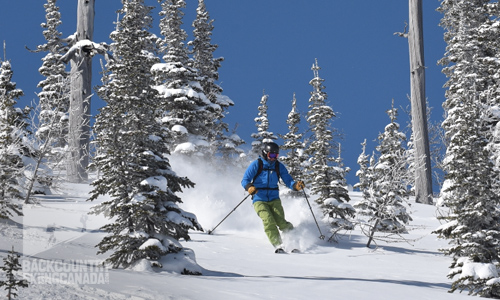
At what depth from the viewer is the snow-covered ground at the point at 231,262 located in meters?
4.42

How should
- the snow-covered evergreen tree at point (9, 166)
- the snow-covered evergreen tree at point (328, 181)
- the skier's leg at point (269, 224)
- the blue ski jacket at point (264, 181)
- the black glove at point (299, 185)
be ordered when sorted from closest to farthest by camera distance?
the snow-covered evergreen tree at point (9, 166)
the skier's leg at point (269, 224)
the blue ski jacket at point (264, 181)
the black glove at point (299, 185)
the snow-covered evergreen tree at point (328, 181)

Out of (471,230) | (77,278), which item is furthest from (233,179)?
(77,278)

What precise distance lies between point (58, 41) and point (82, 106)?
271 centimetres

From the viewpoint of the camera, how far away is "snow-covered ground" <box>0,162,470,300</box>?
14.5 feet

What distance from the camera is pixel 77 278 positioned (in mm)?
4391

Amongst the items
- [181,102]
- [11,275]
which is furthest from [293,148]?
[11,275]

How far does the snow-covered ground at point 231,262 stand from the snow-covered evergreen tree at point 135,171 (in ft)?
1.79

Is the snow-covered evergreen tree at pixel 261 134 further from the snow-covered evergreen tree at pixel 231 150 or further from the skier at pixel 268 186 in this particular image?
the skier at pixel 268 186

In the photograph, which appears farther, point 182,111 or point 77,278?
point 182,111

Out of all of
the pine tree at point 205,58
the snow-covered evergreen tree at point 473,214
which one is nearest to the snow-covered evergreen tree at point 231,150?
the pine tree at point 205,58

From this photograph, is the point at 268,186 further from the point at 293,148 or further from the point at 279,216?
the point at 293,148

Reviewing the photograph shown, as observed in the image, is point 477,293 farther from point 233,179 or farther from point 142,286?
point 233,179

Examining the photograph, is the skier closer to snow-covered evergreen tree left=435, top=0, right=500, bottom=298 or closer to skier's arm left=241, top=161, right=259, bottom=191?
skier's arm left=241, top=161, right=259, bottom=191

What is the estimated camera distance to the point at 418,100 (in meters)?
19.8
